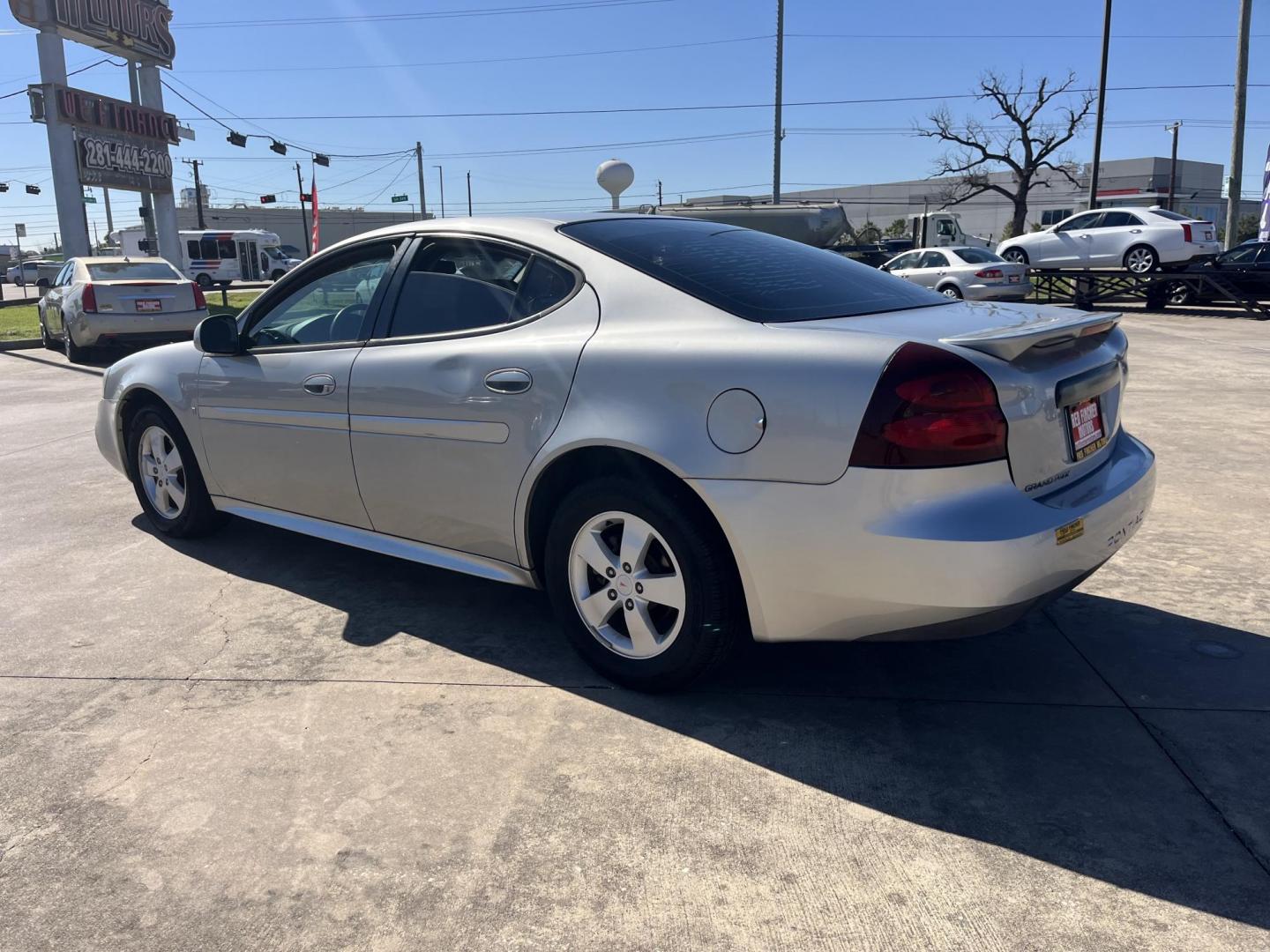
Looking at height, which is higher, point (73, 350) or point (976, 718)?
point (73, 350)

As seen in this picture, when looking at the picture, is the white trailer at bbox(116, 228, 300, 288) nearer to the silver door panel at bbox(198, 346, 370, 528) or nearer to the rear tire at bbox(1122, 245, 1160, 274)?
the rear tire at bbox(1122, 245, 1160, 274)

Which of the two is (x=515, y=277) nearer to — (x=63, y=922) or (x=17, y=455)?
(x=63, y=922)

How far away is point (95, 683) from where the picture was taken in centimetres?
338

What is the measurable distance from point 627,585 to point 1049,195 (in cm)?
8376

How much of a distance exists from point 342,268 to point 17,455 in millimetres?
4561

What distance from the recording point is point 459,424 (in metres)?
3.40

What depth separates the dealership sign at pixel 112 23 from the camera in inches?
868

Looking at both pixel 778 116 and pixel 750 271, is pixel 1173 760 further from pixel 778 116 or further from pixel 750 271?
pixel 778 116

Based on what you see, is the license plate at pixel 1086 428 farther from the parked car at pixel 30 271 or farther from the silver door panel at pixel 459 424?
the parked car at pixel 30 271

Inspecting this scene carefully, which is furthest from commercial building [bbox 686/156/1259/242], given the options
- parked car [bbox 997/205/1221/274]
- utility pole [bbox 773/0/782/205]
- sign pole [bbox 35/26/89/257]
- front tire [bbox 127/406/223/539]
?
front tire [bbox 127/406/223/539]

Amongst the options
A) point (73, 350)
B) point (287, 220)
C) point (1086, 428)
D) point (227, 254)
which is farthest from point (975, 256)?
point (287, 220)

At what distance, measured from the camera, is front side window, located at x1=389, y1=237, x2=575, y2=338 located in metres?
3.41

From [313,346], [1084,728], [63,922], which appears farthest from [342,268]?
[1084,728]

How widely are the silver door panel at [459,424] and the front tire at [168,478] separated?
143cm
